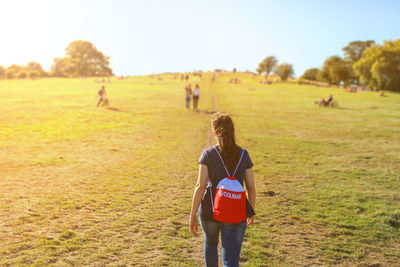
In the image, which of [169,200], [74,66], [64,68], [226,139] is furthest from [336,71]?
[64,68]

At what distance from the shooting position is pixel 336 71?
87188 mm

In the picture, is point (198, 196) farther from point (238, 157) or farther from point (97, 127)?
point (97, 127)

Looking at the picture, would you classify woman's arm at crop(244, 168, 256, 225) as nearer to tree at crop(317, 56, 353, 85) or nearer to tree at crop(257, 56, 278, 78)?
tree at crop(317, 56, 353, 85)

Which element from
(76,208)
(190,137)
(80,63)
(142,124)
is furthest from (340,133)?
(80,63)

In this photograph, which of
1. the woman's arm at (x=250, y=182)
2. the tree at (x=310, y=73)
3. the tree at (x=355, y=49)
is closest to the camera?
the woman's arm at (x=250, y=182)

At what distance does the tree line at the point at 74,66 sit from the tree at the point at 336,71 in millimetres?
78625

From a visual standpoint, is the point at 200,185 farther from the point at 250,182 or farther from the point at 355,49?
the point at 355,49

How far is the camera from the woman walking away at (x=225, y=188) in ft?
10.6

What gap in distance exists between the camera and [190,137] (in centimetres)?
1537

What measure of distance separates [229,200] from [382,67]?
3045 inches

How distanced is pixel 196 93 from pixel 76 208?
64.8ft

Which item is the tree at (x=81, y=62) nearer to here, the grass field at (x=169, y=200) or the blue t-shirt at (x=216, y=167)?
the grass field at (x=169, y=200)

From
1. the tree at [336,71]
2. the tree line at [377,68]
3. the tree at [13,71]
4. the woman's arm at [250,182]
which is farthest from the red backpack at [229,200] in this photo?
the tree at [13,71]

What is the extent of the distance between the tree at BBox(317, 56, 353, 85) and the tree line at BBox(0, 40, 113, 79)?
78625mm
